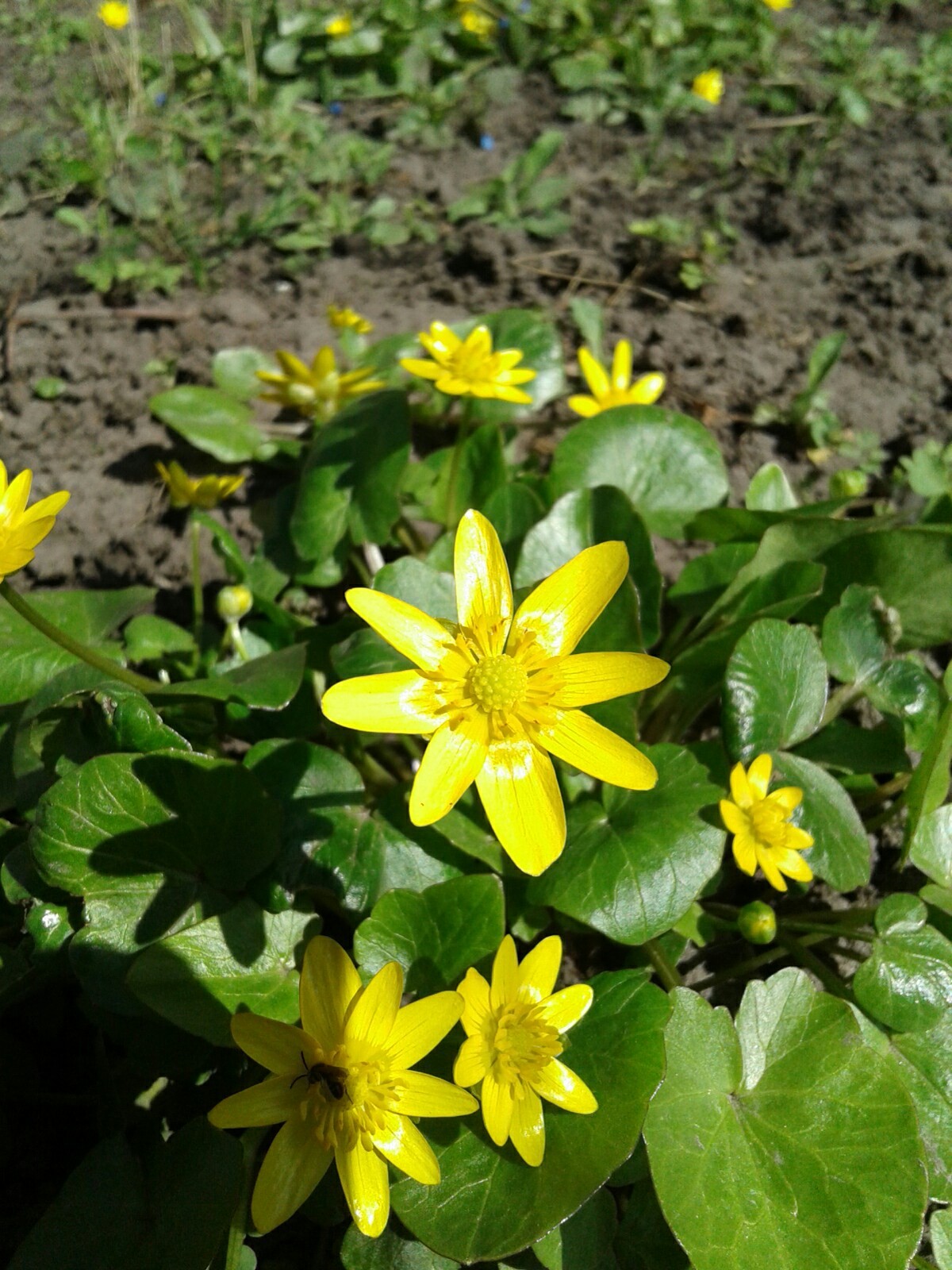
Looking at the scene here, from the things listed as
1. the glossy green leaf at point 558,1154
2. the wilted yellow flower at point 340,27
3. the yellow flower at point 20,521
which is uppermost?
the wilted yellow flower at point 340,27

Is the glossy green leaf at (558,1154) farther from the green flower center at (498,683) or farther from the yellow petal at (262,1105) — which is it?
the green flower center at (498,683)

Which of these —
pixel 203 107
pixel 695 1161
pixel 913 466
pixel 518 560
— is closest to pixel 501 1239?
pixel 695 1161

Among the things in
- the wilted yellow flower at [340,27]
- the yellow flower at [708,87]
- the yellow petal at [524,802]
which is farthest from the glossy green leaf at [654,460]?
the wilted yellow flower at [340,27]

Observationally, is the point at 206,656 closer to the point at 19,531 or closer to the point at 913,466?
the point at 19,531

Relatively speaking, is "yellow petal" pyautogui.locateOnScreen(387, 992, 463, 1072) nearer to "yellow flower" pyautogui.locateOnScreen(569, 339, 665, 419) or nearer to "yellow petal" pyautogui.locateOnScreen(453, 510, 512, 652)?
"yellow petal" pyautogui.locateOnScreen(453, 510, 512, 652)

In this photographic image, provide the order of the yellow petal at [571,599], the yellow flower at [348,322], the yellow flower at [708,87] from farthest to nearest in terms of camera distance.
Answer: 1. the yellow flower at [708,87]
2. the yellow flower at [348,322]
3. the yellow petal at [571,599]

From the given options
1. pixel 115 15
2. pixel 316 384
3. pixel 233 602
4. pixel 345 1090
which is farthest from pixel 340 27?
pixel 345 1090

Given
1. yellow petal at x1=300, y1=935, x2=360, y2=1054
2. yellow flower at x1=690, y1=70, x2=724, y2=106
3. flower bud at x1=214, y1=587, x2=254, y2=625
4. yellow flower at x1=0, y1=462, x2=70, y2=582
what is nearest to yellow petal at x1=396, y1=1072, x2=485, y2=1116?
yellow petal at x1=300, y1=935, x2=360, y2=1054
